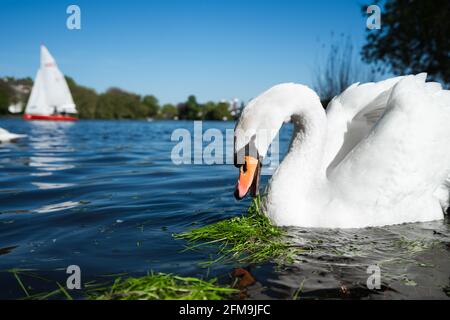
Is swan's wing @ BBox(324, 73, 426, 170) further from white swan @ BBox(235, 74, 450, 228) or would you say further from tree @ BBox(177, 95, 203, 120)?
tree @ BBox(177, 95, 203, 120)

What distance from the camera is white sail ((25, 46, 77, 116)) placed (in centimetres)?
5478

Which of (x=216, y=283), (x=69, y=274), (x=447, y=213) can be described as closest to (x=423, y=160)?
(x=447, y=213)

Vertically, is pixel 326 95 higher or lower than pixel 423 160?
higher

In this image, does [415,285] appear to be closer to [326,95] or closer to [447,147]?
[447,147]

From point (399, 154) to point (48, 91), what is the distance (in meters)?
59.8

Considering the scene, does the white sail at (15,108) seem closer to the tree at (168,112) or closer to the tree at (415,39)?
Answer: the tree at (168,112)

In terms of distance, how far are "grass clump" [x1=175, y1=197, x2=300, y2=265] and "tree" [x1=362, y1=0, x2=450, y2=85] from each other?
45.0 ft

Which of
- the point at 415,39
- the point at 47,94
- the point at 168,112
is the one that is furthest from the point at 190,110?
the point at 415,39

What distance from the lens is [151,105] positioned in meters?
139

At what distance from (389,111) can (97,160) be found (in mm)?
8810
